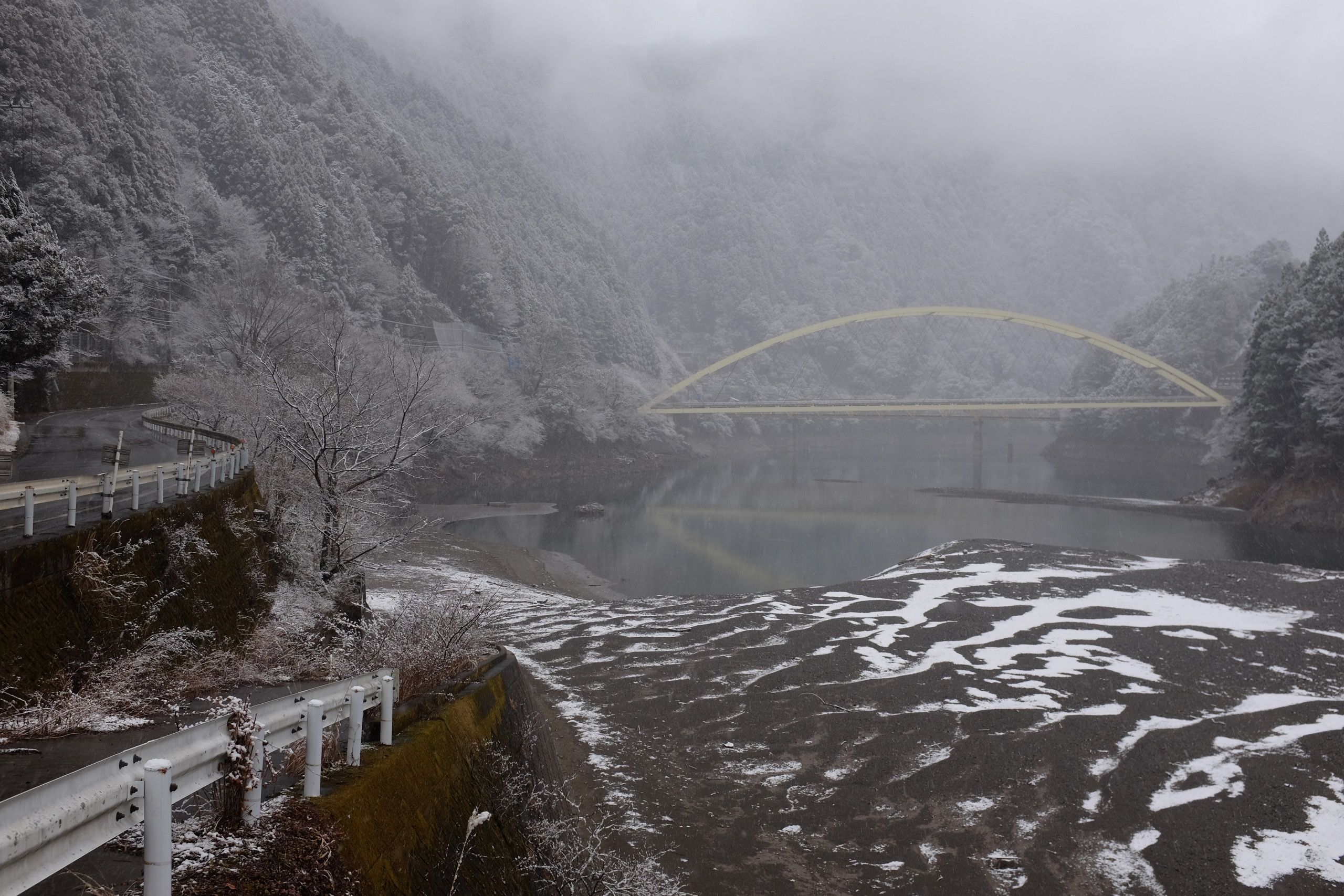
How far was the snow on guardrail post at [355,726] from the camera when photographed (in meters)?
4.06

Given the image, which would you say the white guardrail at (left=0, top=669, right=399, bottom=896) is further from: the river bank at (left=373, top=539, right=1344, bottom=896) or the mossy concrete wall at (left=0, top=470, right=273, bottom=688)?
the river bank at (left=373, top=539, right=1344, bottom=896)

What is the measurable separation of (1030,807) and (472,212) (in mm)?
70219

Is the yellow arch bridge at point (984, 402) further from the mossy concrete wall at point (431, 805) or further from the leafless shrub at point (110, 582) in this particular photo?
the leafless shrub at point (110, 582)

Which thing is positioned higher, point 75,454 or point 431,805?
point 75,454

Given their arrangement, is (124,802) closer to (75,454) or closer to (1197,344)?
(75,454)

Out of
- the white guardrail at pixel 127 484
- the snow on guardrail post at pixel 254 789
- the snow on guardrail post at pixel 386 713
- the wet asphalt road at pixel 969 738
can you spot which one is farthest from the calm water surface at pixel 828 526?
the snow on guardrail post at pixel 254 789

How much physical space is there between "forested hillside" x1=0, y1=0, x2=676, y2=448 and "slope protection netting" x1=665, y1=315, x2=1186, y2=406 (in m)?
34.2

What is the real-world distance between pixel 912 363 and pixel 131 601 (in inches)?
5583

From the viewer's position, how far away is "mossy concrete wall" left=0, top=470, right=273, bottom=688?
534 centimetres

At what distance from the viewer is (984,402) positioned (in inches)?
2495

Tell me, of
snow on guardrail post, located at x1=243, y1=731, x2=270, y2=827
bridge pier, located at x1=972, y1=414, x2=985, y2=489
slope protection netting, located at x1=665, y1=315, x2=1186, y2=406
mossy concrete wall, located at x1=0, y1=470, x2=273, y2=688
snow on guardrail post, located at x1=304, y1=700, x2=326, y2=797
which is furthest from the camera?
slope protection netting, located at x1=665, y1=315, x2=1186, y2=406

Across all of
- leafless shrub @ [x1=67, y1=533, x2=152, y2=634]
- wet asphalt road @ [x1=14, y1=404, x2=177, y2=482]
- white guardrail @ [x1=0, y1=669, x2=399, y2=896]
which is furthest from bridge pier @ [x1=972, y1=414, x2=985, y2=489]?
white guardrail @ [x1=0, y1=669, x2=399, y2=896]

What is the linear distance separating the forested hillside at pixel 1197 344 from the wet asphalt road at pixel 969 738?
5058 cm

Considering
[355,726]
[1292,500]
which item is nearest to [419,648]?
[355,726]
